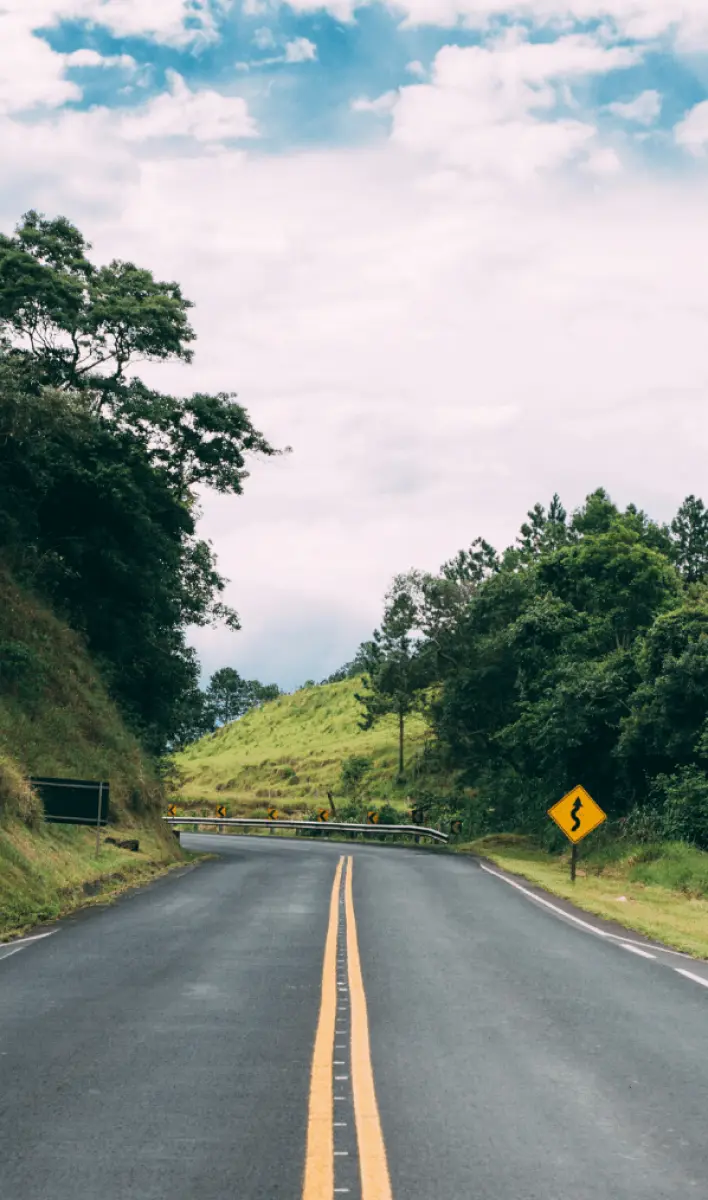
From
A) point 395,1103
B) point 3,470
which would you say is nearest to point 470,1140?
point 395,1103

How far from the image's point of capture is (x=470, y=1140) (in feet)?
19.6

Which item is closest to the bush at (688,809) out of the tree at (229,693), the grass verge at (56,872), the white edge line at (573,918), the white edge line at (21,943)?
the white edge line at (573,918)

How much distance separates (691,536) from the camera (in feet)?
279

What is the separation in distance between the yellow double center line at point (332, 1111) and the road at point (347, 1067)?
0.02 meters

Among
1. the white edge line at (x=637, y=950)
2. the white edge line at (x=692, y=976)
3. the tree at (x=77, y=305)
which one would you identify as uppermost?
the tree at (x=77, y=305)

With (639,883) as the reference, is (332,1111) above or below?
above

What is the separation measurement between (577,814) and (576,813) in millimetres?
34

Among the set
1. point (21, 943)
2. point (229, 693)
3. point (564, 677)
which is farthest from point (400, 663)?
point (229, 693)

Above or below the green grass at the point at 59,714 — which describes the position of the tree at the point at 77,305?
above

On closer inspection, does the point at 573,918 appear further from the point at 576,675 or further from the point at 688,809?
the point at 576,675

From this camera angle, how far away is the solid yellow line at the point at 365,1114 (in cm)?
528

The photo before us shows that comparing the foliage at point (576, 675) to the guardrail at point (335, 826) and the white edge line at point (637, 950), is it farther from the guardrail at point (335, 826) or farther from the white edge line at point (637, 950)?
the white edge line at point (637, 950)

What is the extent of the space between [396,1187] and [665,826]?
28257 mm

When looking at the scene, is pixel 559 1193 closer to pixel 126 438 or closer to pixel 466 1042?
pixel 466 1042
